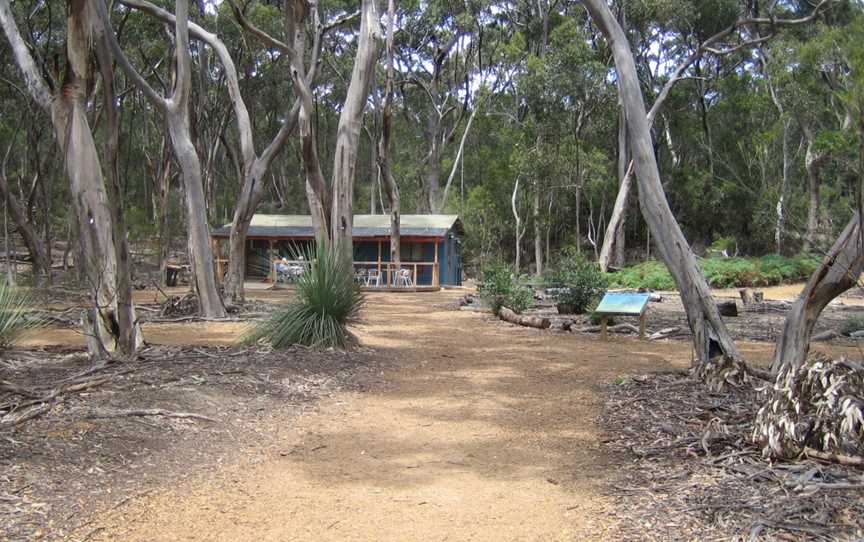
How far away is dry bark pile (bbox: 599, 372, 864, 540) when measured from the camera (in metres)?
3.37

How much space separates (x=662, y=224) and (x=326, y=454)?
178 inches

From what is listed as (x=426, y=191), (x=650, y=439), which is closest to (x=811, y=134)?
(x=426, y=191)

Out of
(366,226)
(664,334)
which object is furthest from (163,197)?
(664,334)

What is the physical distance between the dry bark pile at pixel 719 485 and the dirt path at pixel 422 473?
0.74 feet

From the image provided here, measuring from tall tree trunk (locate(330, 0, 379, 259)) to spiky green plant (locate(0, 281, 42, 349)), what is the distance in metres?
4.77

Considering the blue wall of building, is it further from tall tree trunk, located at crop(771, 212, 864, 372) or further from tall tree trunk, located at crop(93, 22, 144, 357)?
tall tree trunk, located at crop(771, 212, 864, 372)

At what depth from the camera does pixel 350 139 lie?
38.5ft

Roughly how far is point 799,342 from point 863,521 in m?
3.42

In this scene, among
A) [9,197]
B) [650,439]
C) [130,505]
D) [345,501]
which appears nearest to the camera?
[130,505]

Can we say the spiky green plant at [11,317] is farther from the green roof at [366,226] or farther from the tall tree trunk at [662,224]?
the green roof at [366,226]

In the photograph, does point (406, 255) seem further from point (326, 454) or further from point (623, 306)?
point (326, 454)

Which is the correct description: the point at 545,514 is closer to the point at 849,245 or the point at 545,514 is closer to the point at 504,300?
the point at 849,245

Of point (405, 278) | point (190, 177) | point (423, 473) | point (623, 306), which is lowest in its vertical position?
point (423, 473)

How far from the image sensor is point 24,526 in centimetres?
342
